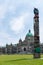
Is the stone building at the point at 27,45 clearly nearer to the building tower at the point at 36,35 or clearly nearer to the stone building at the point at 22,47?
the stone building at the point at 22,47

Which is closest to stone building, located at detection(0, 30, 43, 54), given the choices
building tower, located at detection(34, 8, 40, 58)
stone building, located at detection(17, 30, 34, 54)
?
stone building, located at detection(17, 30, 34, 54)

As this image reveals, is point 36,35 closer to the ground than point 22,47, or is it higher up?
closer to the ground

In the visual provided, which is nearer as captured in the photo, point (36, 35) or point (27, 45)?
point (36, 35)

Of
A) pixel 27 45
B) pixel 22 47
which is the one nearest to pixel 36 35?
pixel 27 45

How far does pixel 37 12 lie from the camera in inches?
2447

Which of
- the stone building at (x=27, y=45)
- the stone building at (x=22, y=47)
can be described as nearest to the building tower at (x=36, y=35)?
the stone building at (x=27, y=45)

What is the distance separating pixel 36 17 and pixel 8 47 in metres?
134

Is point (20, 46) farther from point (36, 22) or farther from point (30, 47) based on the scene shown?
point (36, 22)

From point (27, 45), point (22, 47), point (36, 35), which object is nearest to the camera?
point (36, 35)

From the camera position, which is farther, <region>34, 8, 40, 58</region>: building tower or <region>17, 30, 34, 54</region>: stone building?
<region>17, 30, 34, 54</region>: stone building

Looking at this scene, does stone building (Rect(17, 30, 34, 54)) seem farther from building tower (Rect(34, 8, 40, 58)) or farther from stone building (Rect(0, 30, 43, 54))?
building tower (Rect(34, 8, 40, 58))

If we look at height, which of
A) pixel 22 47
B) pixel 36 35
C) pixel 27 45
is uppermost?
pixel 27 45

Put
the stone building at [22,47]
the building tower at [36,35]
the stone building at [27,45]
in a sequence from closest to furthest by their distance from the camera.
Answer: the building tower at [36,35] < the stone building at [27,45] < the stone building at [22,47]

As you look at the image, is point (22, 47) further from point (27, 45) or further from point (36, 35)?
point (36, 35)
